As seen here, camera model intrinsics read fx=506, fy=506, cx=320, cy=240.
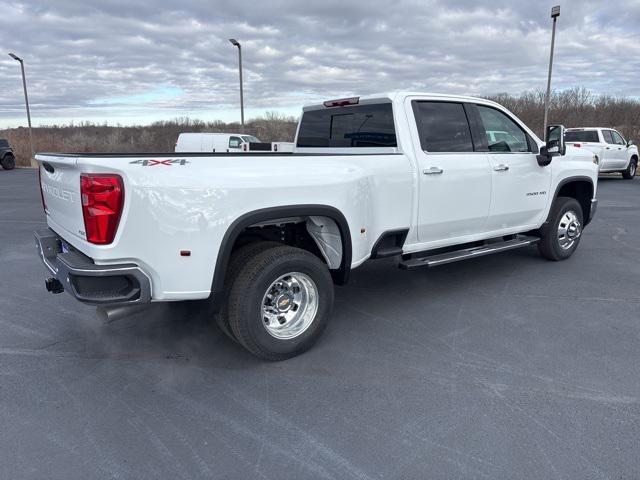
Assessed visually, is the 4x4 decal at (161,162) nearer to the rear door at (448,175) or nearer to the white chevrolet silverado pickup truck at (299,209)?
the white chevrolet silverado pickup truck at (299,209)

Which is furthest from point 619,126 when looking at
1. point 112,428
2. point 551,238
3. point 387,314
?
point 112,428

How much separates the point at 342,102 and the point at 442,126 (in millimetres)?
1057

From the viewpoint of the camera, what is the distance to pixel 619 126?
37312 millimetres

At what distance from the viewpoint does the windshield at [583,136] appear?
1705 centimetres

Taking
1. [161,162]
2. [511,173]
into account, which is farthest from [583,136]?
[161,162]

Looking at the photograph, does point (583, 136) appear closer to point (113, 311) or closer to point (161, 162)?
point (161, 162)

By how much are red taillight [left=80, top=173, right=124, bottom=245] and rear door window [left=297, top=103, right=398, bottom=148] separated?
2.62 m

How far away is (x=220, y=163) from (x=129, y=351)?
179 cm

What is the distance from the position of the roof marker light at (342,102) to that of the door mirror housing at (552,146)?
2.24 meters

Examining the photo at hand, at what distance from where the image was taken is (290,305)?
3.93 m

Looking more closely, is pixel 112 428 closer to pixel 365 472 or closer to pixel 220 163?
pixel 365 472

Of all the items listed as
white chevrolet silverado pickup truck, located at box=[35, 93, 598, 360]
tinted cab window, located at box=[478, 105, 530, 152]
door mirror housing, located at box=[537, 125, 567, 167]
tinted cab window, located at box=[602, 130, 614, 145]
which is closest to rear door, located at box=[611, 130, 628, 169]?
tinted cab window, located at box=[602, 130, 614, 145]

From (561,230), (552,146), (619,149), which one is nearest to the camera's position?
(552,146)

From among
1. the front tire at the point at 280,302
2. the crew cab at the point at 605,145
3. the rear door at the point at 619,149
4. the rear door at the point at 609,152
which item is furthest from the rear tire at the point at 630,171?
the front tire at the point at 280,302
